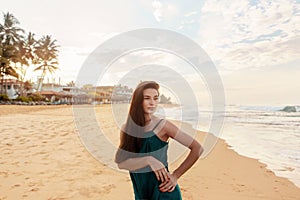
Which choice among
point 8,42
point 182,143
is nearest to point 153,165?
point 182,143

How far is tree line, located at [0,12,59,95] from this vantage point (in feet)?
128

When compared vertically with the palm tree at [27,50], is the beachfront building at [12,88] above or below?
below

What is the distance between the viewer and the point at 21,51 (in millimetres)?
45531

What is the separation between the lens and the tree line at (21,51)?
128ft

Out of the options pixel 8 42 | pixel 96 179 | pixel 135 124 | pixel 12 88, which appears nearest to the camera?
pixel 135 124

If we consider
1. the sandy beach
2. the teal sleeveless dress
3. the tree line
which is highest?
the tree line

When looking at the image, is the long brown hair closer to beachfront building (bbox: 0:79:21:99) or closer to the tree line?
the tree line

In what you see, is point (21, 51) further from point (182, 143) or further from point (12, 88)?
point (182, 143)

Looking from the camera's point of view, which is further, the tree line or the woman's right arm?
the tree line

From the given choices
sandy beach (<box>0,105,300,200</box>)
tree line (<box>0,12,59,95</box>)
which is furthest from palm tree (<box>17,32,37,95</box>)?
sandy beach (<box>0,105,300,200</box>)

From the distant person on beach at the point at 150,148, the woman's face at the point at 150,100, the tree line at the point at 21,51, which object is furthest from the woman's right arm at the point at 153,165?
the tree line at the point at 21,51

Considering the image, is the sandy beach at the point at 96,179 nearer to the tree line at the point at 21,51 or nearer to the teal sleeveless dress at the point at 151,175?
the teal sleeveless dress at the point at 151,175

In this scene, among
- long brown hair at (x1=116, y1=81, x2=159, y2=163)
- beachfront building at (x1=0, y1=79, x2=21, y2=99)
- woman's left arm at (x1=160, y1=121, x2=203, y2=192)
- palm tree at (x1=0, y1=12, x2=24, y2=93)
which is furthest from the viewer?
beachfront building at (x1=0, y1=79, x2=21, y2=99)

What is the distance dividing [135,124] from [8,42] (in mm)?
48591
